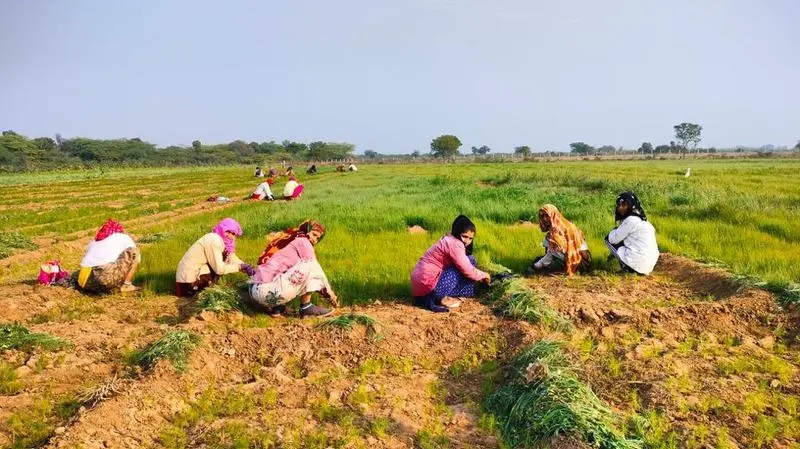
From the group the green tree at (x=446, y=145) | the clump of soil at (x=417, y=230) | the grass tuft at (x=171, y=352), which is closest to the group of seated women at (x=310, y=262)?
the grass tuft at (x=171, y=352)

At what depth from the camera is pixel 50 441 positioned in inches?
126

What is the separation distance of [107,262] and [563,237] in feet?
20.1

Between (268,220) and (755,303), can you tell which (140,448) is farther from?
(268,220)

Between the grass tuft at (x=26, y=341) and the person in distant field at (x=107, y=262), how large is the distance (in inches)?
68.5

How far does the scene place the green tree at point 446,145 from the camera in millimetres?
94625

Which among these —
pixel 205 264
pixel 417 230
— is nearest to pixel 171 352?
pixel 205 264

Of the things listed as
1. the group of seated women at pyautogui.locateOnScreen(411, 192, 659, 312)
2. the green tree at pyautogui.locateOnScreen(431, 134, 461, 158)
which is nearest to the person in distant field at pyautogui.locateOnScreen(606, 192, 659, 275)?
the group of seated women at pyautogui.locateOnScreen(411, 192, 659, 312)

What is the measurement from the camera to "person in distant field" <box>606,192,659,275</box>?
6.84 m

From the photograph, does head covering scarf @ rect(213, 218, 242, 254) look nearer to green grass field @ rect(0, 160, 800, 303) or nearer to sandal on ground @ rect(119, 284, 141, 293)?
green grass field @ rect(0, 160, 800, 303)

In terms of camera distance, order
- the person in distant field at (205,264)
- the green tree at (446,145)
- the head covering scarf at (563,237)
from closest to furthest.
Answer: the person in distant field at (205,264), the head covering scarf at (563,237), the green tree at (446,145)

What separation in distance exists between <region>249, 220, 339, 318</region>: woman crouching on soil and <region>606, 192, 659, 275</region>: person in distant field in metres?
4.01

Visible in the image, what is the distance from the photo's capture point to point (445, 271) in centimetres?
593

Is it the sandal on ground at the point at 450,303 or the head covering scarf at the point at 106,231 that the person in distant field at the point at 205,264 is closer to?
the head covering scarf at the point at 106,231

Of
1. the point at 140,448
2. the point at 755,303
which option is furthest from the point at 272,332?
the point at 755,303
